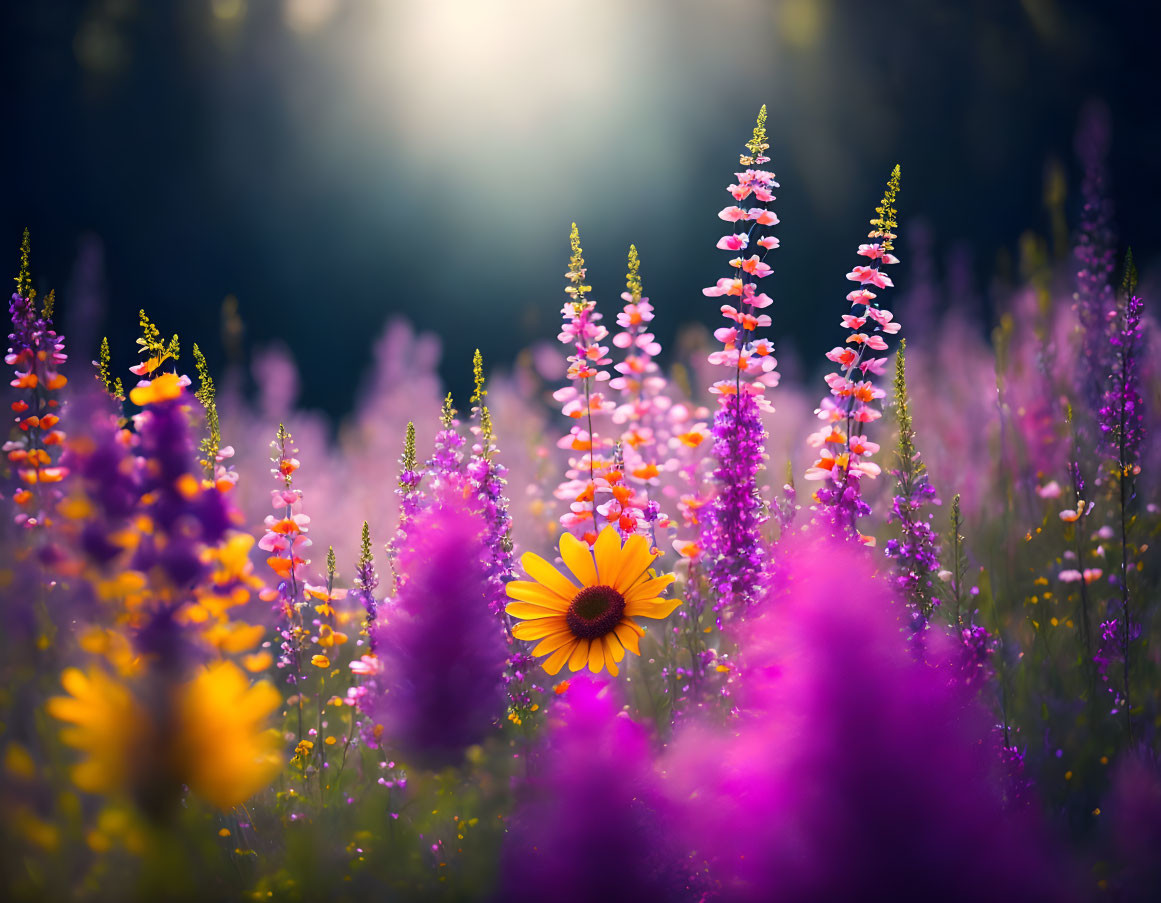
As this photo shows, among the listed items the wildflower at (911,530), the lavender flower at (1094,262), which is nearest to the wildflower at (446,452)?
the wildflower at (911,530)

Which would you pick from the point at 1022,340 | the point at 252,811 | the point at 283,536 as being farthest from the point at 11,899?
the point at 1022,340

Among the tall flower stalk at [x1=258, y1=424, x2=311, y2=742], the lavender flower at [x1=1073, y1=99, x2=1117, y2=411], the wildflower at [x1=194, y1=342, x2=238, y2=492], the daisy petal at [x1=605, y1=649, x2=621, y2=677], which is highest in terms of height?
the lavender flower at [x1=1073, y1=99, x2=1117, y2=411]

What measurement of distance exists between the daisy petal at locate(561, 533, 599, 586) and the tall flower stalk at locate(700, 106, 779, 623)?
15.3 inches

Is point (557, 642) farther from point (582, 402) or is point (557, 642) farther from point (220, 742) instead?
point (220, 742)

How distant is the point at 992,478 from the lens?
3.35 metres

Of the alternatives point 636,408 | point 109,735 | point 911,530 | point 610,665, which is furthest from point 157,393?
point 911,530

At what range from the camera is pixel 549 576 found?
1.75m

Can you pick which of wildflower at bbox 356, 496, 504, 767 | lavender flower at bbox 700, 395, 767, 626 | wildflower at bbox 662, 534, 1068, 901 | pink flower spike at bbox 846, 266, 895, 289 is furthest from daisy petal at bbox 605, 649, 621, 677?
pink flower spike at bbox 846, 266, 895, 289

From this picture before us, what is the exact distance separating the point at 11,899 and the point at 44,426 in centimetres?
111

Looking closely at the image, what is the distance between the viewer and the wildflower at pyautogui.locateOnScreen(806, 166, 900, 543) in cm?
194

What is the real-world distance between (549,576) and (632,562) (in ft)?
0.67

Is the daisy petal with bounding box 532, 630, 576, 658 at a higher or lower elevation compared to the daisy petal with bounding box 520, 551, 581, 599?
lower

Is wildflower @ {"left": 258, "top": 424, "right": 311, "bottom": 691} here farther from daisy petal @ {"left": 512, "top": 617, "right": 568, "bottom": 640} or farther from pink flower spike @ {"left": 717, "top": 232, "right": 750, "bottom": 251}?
pink flower spike @ {"left": 717, "top": 232, "right": 750, "bottom": 251}

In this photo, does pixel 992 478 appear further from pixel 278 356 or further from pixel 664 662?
pixel 278 356
